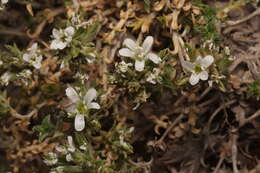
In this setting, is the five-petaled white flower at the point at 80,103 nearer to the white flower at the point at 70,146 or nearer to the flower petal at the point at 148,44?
the white flower at the point at 70,146

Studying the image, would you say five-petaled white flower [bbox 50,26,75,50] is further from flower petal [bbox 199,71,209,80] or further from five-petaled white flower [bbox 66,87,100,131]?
flower petal [bbox 199,71,209,80]

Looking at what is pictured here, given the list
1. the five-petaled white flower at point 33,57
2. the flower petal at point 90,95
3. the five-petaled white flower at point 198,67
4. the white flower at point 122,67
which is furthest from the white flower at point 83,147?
the five-petaled white flower at point 198,67

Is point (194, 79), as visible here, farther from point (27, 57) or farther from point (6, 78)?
point (6, 78)

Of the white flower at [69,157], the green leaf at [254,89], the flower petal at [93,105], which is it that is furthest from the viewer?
the green leaf at [254,89]

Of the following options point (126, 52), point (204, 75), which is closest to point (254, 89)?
point (204, 75)

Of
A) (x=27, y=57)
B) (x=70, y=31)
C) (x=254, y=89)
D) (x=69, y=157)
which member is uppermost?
(x=70, y=31)

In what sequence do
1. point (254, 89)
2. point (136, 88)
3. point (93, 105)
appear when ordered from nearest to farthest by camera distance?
point (93, 105) < point (136, 88) < point (254, 89)

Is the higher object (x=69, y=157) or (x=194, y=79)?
(x=194, y=79)
